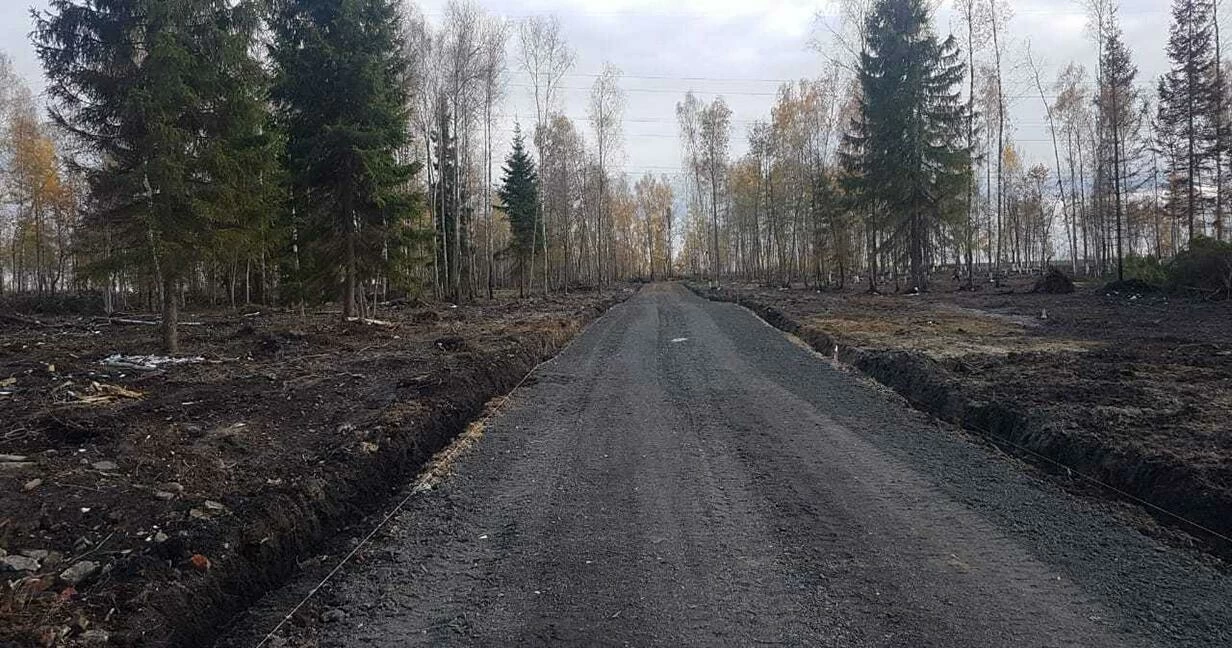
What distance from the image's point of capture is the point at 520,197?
44188mm

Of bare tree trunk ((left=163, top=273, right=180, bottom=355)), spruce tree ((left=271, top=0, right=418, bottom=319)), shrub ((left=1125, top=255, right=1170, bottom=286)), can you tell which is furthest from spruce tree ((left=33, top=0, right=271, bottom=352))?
shrub ((left=1125, top=255, right=1170, bottom=286))

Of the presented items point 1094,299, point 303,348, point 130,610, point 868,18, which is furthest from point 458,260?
point 130,610

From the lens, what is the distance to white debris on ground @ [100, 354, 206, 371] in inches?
431

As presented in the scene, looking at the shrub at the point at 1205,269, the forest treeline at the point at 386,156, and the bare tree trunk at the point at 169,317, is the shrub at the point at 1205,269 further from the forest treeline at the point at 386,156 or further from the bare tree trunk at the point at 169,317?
the bare tree trunk at the point at 169,317

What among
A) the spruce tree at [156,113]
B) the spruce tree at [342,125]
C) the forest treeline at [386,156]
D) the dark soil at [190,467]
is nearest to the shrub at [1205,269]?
the forest treeline at [386,156]

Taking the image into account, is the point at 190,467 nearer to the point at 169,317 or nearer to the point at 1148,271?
the point at 169,317

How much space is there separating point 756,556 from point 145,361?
444 inches

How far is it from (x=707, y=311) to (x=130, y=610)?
2419 centimetres

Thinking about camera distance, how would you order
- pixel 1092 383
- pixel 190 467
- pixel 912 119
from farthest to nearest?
pixel 912 119, pixel 1092 383, pixel 190 467

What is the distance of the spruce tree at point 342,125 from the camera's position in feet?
57.4

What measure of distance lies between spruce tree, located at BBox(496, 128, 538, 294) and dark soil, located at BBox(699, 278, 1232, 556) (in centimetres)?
2614

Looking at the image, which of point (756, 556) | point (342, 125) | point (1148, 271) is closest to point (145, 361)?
point (342, 125)

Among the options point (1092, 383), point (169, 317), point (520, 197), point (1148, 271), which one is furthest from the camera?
point (520, 197)

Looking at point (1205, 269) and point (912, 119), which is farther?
point (912, 119)
